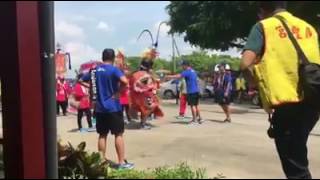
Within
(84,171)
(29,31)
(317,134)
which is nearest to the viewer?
(29,31)

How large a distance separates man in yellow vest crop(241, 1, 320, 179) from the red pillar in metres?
1.34

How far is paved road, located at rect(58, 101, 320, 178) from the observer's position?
7754mm

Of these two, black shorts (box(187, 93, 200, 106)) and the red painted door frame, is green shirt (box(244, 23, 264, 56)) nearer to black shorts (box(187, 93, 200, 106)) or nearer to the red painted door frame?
the red painted door frame

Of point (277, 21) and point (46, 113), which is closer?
point (46, 113)

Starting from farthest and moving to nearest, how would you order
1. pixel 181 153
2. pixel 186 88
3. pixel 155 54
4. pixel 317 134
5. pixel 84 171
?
pixel 186 88 < pixel 155 54 < pixel 317 134 < pixel 181 153 < pixel 84 171

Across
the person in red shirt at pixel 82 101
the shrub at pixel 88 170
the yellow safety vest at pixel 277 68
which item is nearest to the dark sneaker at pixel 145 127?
the person in red shirt at pixel 82 101

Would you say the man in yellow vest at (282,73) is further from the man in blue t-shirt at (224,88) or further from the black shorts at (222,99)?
the black shorts at (222,99)

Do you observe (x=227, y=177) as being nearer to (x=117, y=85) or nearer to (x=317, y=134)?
(x=117, y=85)

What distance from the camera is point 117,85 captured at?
28.8 ft

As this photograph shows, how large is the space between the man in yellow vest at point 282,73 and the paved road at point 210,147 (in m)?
1.10

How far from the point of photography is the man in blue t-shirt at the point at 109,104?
8.60 m

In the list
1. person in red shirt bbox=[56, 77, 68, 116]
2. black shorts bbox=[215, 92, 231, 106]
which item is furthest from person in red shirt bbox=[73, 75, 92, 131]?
person in red shirt bbox=[56, 77, 68, 116]

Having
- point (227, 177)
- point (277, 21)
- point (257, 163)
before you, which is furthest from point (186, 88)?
point (277, 21)

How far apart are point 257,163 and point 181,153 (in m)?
1.73
